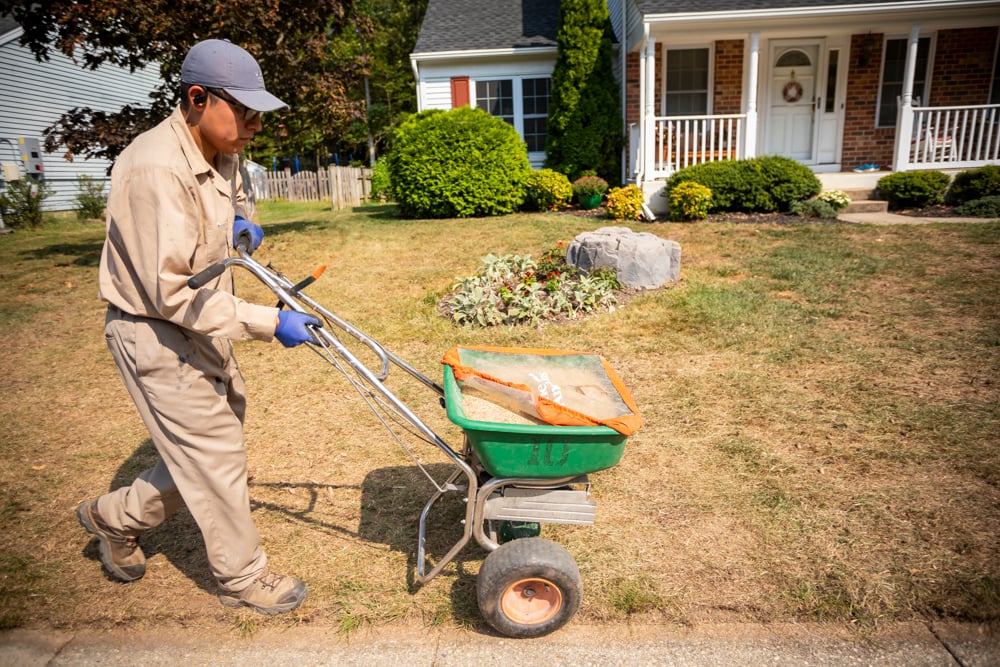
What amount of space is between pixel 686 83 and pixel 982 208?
6.49m

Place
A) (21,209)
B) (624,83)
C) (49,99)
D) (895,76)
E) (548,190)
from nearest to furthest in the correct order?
(548,190) → (895,76) → (624,83) → (21,209) → (49,99)

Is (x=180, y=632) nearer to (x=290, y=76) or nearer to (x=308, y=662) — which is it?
(x=308, y=662)

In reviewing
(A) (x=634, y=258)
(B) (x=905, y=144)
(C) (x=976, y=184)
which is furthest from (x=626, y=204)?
(C) (x=976, y=184)

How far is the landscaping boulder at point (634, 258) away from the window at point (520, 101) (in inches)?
387

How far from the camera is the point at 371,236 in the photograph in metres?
11.1

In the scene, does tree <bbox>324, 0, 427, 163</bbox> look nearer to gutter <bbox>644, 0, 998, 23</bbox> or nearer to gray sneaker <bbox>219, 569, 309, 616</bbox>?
gutter <bbox>644, 0, 998, 23</bbox>

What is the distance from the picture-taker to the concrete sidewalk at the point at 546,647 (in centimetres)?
240

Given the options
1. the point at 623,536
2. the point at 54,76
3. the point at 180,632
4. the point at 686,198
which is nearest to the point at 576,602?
the point at 623,536

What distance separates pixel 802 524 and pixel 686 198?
329 inches

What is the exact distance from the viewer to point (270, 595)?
2.64 m

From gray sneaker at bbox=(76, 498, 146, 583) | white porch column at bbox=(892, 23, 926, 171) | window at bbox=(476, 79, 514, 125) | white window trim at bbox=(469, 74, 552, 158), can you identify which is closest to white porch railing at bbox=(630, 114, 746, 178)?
white porch column at bbox=(892, 23, 926, 171)

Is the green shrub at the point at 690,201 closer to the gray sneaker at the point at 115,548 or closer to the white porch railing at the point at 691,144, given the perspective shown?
the white porch railing at the point at 691,144

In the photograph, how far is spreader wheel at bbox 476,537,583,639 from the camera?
2.37m

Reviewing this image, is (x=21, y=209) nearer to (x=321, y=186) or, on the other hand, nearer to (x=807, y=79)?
(x=321, y=186)
